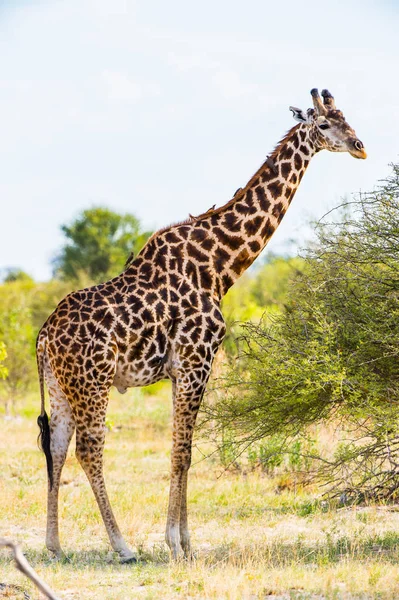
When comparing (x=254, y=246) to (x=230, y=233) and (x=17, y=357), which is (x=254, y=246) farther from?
(x=17, y=357)

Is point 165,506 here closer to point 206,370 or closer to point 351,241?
point 206,370

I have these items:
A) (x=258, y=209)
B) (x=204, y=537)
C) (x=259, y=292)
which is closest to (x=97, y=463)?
(x=204, y=537)

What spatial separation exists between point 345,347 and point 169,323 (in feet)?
5.24

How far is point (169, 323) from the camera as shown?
7.61 m

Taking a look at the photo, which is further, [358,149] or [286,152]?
[286,152]

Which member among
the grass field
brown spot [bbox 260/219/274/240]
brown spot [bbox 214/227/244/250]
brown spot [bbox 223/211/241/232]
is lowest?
the grass field

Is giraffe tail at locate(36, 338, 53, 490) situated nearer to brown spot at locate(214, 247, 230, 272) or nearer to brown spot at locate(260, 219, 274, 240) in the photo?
brown spot at locate(214, 247, 230, 272)

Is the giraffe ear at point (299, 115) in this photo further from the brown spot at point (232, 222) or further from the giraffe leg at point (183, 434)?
the giraffe leg at point (183, 434)

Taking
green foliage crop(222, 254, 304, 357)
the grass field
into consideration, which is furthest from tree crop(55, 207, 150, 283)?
the grass field

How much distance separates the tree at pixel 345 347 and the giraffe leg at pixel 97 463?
157 cm

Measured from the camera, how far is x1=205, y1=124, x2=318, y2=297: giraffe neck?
8.03 m

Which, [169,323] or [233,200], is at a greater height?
[233,200]

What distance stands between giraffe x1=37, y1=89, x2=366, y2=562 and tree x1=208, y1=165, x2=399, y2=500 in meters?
0.59

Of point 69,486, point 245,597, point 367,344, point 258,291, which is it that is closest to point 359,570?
point 245,597
